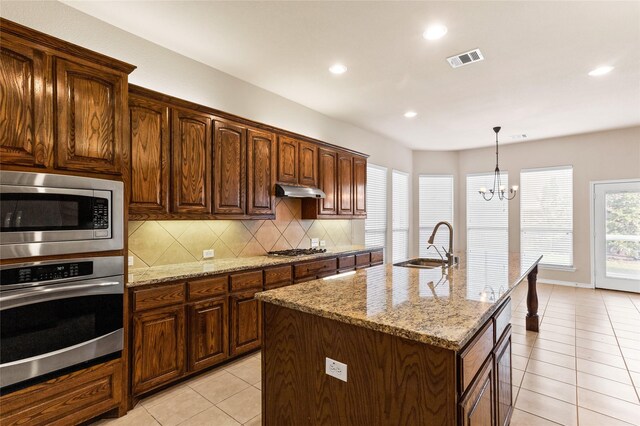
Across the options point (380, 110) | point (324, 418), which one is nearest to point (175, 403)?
point (324, 418)

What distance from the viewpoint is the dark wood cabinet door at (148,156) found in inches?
98.1

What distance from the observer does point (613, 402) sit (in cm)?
239

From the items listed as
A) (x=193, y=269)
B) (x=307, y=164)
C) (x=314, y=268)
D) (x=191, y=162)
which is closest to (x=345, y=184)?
(x=307, y=164)

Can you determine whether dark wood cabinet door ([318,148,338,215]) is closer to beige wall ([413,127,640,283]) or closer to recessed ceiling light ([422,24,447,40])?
recessed ceiling light ([422,24,447,40])

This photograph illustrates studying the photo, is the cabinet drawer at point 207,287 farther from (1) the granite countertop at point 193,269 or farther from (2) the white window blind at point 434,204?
(2) the white window blind at point 434,204

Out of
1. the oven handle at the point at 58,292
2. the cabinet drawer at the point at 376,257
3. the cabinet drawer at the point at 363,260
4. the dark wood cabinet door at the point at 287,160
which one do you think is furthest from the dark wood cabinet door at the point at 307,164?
the oven handle at the point at 58,292

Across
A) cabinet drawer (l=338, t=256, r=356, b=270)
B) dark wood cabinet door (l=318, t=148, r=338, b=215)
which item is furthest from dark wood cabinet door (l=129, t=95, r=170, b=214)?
cabinet drawer (l=338, t=256, r=356, b=270)

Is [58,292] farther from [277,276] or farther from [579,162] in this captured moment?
[579,162]

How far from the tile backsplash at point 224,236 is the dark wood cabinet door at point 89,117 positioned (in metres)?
0.79

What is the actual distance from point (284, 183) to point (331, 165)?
3.29ft

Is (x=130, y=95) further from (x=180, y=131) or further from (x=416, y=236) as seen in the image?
(x=416, y=236)

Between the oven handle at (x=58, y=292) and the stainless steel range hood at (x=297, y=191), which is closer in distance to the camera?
the oven handle at (x=58, y=292)

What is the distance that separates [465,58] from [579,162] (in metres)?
4.68

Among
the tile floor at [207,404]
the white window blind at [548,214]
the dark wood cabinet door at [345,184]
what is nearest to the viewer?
the tile floor at [207,404]
